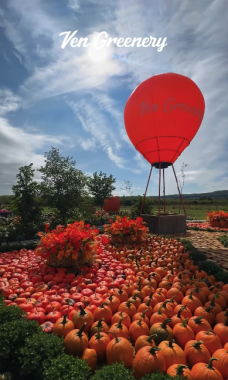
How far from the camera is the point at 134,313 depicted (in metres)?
3.23

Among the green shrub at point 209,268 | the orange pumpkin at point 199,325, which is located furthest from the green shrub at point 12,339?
the green shrub at point 209,268

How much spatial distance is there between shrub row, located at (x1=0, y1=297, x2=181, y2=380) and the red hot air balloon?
8560 millimetres

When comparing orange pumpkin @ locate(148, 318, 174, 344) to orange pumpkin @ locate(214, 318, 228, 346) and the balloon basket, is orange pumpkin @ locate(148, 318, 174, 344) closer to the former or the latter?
orange pumpkin @ locate(214, 318, 228, 346)

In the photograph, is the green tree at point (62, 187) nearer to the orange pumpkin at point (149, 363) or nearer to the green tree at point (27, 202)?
the green tree at point (27, 202)

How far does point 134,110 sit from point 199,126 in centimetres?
313

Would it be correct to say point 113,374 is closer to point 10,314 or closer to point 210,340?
point 210,340

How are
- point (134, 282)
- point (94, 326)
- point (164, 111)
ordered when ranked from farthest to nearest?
point (164, 111) → point (134, 282) → point (94, 326)

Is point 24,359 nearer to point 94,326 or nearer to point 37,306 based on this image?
point 94,326

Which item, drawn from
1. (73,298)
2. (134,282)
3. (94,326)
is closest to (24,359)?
(94,326)

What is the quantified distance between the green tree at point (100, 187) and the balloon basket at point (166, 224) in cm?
1026

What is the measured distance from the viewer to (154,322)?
9.63ft

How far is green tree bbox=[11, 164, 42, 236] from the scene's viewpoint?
403 inches

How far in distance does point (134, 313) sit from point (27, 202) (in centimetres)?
848

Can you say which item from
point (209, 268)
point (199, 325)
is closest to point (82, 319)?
point (199, 325)
